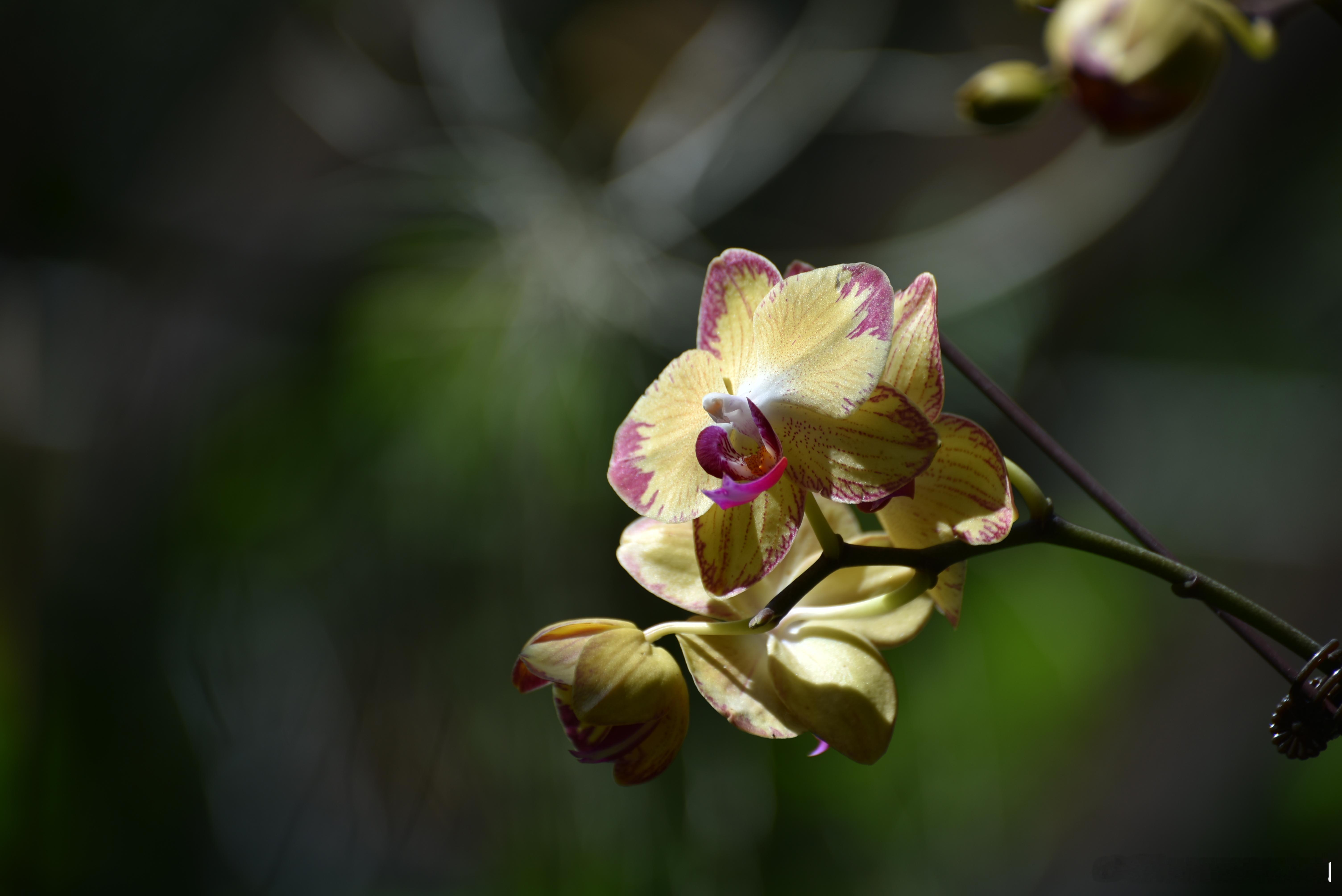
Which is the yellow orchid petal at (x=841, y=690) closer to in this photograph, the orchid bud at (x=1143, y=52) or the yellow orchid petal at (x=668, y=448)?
the yellow orchid petal at (x=668, y=448)

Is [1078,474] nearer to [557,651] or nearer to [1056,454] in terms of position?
[1056,454]

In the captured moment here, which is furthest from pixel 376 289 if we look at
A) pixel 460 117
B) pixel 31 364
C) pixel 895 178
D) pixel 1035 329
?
pixel 1035 329

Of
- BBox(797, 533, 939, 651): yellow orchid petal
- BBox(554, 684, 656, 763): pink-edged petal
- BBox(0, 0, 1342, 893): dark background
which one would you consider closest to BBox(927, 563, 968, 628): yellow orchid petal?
BBox(797, 533, 939, 651): yellow orchid petal

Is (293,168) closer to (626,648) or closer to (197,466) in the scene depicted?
(197,466)

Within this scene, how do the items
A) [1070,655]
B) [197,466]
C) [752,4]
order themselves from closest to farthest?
[1070,655] → [197,466] → [752,4]

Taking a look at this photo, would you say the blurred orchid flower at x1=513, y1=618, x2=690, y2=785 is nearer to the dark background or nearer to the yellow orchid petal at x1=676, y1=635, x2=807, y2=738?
the yellow orchid petal at x1=676, y1=635, x2=807, y2=738

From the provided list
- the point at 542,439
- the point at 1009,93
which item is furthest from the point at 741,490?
the point at 542,439

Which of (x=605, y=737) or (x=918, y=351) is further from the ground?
(x=918, y=351)

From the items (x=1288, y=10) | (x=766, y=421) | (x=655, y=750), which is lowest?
(x=655, y=750)
